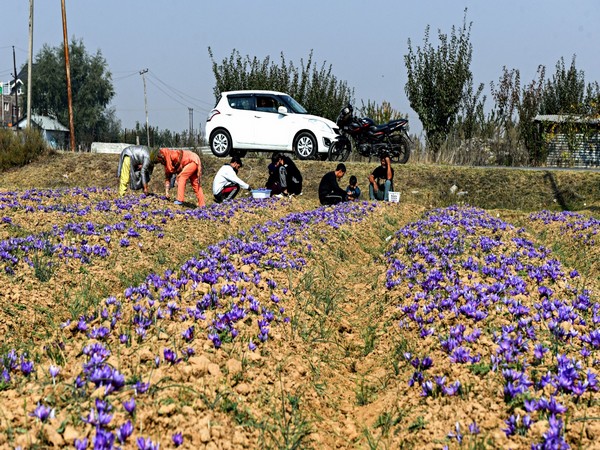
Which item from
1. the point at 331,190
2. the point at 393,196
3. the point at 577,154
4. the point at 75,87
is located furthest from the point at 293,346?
the point at 75,87

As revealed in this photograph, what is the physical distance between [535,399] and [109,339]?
324 cm

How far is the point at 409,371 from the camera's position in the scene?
4.85m

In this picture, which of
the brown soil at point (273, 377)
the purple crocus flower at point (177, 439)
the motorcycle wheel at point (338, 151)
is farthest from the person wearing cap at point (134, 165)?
the purple crocus flower at point (177, 439)

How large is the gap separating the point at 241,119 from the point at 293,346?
630 inches

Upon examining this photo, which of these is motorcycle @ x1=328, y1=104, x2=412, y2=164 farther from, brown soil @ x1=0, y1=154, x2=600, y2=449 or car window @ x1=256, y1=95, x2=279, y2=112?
brown soil @ x1=0, y1=154, x2=600, y2=449

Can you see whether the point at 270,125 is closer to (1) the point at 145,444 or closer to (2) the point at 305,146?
(2) the point at 305,146

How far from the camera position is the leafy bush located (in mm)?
24109

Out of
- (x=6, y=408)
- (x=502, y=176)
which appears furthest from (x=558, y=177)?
(x=6, y=408)

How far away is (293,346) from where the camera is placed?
206 inches

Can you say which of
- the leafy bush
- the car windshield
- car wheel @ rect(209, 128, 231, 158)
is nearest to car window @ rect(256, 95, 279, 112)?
the car windshield

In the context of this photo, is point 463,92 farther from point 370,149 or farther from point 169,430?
point 169,430

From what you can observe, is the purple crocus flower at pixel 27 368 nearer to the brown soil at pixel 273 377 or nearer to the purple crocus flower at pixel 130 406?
the brown soil at pixel 273 377

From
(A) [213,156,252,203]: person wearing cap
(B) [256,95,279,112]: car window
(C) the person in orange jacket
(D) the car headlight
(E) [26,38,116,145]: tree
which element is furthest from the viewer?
(E) [26,38,116,145]: tree

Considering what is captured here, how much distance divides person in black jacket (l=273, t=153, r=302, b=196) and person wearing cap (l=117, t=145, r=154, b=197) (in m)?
3.45
